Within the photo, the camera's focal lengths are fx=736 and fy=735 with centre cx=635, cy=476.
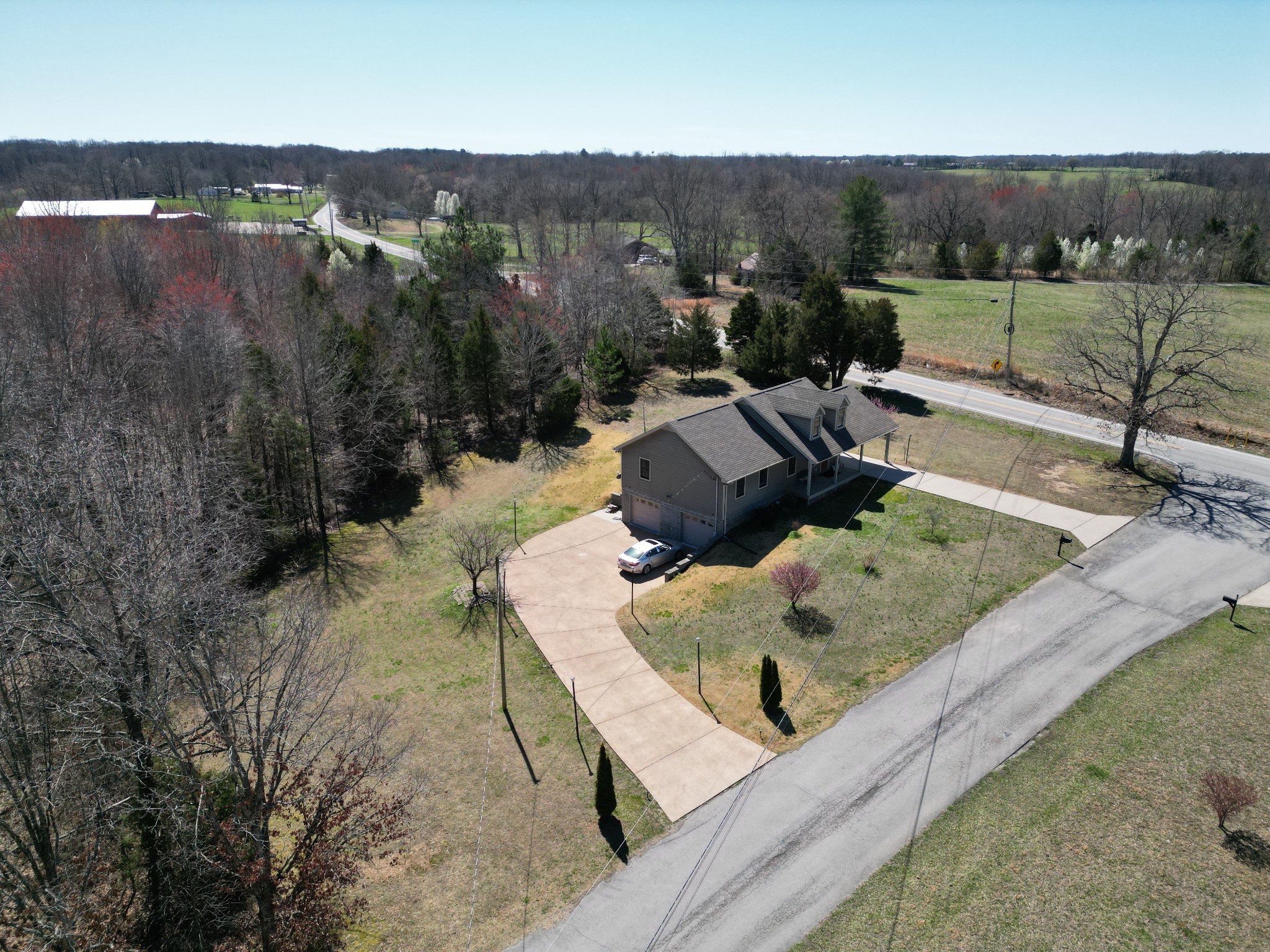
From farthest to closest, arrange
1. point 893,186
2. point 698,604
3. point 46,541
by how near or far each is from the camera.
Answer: point 893,186 < point 698,604 < point 46,541

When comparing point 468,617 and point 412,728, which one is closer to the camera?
point 412,728

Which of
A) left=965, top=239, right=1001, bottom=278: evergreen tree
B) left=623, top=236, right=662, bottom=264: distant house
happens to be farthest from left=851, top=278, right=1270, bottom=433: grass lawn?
left=623, top=236, right=662, bottom=264: distant house

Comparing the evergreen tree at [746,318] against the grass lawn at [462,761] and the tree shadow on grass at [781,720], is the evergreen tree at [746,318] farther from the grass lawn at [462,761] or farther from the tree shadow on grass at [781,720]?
the tree shadow on grass at [781,720]

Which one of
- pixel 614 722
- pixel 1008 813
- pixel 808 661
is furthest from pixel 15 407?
pixel 1008 813

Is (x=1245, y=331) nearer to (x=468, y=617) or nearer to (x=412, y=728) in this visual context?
(x=468, y=617)

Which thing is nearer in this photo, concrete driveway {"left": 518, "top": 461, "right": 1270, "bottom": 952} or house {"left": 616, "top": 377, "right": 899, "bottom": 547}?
concrete driveway {"left": 518, "top": 461, "right": 1270, "bottom": 952}

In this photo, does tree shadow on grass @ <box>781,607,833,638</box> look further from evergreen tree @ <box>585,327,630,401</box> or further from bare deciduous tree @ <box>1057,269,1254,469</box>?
evergreen tree @ <box>585,327,630,401</box>
